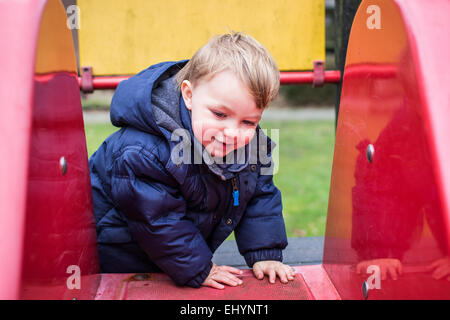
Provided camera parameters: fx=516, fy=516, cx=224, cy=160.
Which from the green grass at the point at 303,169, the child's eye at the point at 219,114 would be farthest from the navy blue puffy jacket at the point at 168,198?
the green grass at the point at 303,169

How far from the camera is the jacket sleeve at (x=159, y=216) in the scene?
1.20 meters

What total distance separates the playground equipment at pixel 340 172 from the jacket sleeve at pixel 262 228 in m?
0.11

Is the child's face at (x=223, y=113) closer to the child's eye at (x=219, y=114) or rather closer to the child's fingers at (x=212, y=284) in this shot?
the child's eye at (x=219, y=114)

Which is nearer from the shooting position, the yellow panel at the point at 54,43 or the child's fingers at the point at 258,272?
the yellow panel at the point at 54,43

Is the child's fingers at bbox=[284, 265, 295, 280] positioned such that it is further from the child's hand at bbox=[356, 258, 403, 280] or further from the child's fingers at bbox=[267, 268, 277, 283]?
the child's hand at bbox=[356, 258, 403, 280]

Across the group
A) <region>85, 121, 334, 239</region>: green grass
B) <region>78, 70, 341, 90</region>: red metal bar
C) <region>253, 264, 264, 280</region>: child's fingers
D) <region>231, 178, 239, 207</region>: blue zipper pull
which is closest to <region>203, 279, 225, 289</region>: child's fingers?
<region>253, 264, 264, 280</region>: child's fingers

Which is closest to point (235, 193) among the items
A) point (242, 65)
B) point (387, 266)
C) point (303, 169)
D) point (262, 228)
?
point (262, 228)

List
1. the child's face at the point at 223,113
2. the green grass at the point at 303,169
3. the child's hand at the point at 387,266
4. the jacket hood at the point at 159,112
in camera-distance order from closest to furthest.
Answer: the child's hand at the point at 387,266 < the child's face at the point at 223,113 < the jacket hood at the point at 159,112 < the green grass at the point at 303,169

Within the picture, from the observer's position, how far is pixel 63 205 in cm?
101

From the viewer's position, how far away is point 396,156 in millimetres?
923

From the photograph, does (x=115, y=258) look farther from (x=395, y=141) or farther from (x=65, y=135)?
(x=395, y=141)

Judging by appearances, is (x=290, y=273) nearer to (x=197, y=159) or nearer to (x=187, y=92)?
→ (x=197, y=159)

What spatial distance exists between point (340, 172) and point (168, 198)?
427 mm

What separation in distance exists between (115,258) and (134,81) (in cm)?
51
